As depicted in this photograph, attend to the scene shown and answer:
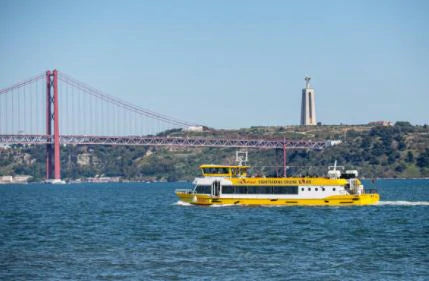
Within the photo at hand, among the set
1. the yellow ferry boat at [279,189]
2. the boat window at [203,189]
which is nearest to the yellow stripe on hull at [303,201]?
the yellow ferry boat at [279,189]

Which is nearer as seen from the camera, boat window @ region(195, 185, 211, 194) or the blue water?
the blue water

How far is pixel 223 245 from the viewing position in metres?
53.9

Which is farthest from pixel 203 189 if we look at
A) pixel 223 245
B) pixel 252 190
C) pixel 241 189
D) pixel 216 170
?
pixel 223 245

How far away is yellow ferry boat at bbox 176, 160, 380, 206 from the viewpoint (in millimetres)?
81619

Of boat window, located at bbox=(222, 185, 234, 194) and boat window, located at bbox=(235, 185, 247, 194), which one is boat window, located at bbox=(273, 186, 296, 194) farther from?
boat window, located at bbox=(222, 185, 234, 194)

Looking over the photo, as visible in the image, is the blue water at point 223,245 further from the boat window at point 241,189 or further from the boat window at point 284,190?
the boat window at point 241,189

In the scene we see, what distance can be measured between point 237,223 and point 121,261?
22.3 metres

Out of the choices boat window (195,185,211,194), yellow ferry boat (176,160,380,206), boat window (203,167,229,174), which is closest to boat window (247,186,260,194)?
yellow ferry boat (176,160,380,206)

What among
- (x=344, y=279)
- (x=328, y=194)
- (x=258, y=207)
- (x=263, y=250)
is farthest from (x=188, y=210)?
(x=344, y=279)

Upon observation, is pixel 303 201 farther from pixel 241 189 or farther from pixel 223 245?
pixel 223 245

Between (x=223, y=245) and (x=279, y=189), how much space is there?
28755 mm

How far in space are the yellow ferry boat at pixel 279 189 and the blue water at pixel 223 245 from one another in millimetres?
988

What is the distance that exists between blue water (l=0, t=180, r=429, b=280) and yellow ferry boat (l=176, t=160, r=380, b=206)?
3.24 feet

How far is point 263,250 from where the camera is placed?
169 ft
